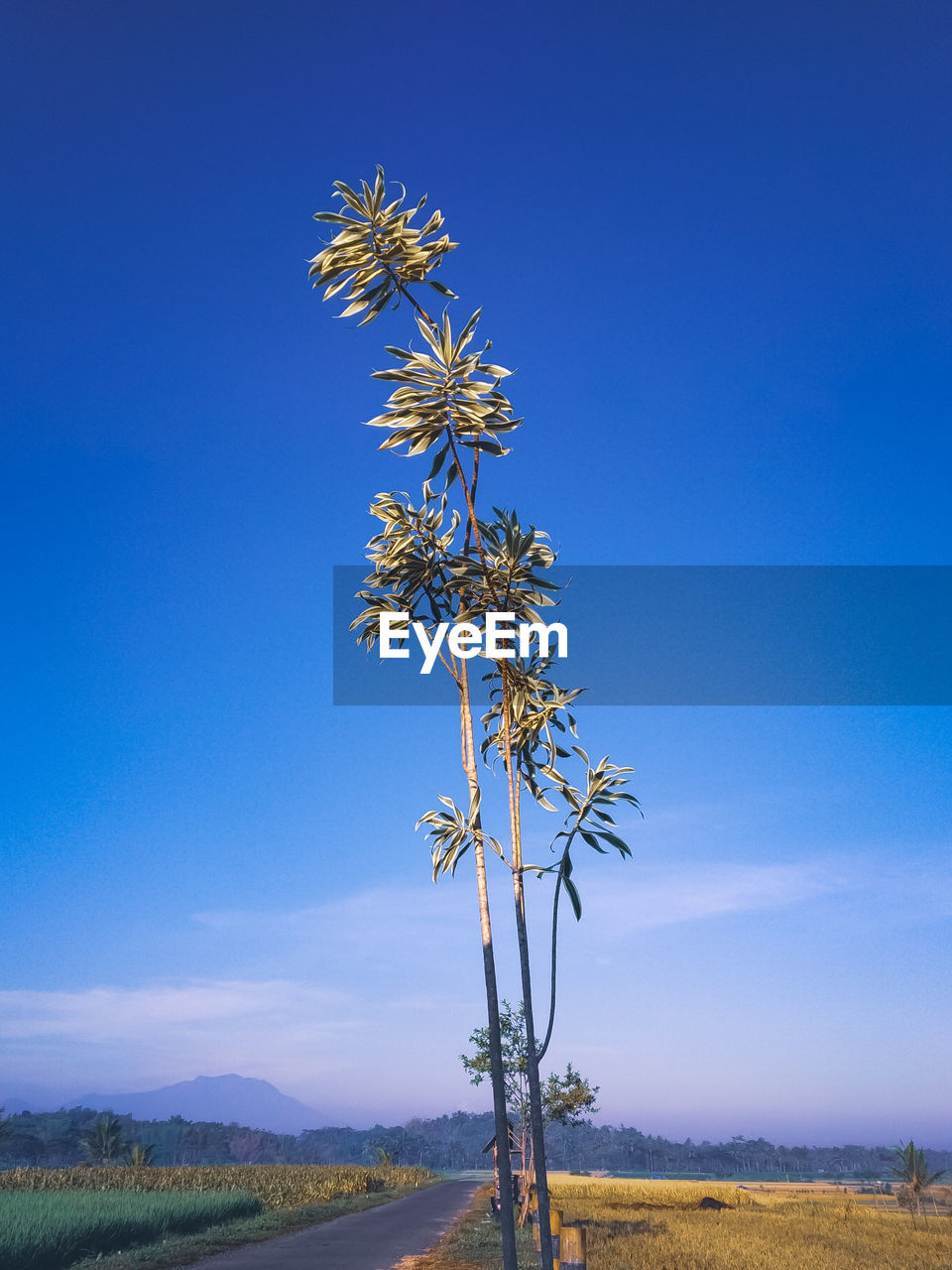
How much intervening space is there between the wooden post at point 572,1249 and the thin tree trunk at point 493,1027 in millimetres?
460

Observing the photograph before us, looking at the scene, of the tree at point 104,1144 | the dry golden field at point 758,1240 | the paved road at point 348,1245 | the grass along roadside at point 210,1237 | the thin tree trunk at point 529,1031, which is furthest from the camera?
the tree at point 104,1144

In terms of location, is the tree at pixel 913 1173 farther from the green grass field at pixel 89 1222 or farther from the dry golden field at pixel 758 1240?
the green grass field at pixel 89 1222

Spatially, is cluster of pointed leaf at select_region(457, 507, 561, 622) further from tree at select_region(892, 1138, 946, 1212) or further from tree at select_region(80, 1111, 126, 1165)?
tree at select_region(80, 1111, 126, 1165)

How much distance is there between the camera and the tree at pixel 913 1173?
4838cm

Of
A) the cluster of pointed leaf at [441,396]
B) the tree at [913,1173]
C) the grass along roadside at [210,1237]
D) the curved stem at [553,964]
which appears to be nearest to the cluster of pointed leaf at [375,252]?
the cluster of pointed leaf at [441,396]

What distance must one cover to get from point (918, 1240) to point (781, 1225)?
5.84 metres

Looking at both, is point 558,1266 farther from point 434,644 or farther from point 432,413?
point 432,413

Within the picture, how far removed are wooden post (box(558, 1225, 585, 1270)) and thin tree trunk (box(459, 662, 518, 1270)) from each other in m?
0.46

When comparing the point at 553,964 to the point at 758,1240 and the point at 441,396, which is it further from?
the point at 758,1240

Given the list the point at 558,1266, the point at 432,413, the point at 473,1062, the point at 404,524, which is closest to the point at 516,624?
the point at 404,524

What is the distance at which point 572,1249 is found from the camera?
8.37m

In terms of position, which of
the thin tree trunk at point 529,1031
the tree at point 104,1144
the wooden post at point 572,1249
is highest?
the thin tree trunk at point 529,1031

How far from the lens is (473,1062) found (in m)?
30.8

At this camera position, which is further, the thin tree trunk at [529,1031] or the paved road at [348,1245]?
the paved road at [348,1245]
